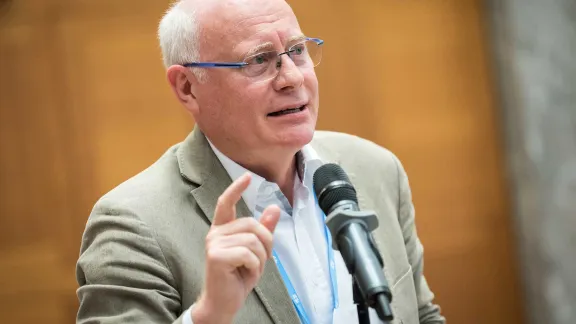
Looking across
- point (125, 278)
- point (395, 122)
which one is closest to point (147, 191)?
point (125, 278)

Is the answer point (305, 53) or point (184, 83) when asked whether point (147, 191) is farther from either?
point (305, 53)

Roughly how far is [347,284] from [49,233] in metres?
1.67

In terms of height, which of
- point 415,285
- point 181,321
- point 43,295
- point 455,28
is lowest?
point 43,295

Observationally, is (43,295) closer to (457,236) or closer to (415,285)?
(415,285)

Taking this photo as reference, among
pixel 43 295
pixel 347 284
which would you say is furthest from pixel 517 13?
pixel 43 295

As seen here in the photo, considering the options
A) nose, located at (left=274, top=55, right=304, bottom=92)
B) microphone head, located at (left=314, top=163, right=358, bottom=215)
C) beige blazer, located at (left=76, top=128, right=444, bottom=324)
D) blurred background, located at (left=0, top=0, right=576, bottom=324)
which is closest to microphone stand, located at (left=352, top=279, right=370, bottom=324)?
microphone head, located at (left=314, top=163, right=358, bottom=215)

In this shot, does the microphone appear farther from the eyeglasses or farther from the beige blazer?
the eyeglasses


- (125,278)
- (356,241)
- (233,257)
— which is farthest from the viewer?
(125,278)

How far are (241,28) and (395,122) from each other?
4.94ft

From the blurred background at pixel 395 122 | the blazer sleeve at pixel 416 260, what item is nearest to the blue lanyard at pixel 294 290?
the blazer sleeve at pixel 416 260

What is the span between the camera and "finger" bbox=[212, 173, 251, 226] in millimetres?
1264

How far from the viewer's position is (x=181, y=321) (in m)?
1.37

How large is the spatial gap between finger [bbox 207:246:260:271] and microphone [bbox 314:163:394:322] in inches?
6.7

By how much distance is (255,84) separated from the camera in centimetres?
179
